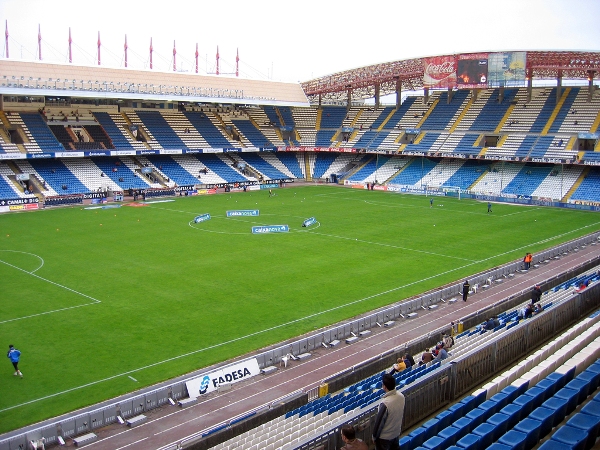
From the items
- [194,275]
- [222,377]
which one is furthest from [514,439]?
[194,275]

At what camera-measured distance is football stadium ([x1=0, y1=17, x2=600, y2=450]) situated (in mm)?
15172

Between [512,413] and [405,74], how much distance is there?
6671 centimetres

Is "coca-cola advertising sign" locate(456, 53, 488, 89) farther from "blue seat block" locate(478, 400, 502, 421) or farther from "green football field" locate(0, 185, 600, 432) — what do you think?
"blue seat block" locate(478, 400, 502, 421)

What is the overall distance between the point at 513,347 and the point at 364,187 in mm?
57697

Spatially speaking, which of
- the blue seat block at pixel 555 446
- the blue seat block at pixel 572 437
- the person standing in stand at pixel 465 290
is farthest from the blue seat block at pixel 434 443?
the person standing in stand at pixel 465 290

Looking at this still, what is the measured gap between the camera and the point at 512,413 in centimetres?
1055

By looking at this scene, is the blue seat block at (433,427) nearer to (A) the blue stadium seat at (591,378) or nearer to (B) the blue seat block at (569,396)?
(B) the blue seat block at (569,396)

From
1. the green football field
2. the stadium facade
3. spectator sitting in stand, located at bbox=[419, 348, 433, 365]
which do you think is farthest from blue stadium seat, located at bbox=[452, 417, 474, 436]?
the stadium facade

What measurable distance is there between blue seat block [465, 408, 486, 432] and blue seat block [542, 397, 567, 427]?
3.63ft

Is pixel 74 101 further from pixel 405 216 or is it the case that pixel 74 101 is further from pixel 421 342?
pixel 421 342

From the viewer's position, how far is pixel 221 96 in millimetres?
75938

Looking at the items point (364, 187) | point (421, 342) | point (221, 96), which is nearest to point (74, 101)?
point (221, 96)

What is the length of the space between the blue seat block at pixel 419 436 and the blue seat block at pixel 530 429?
1.58 metres

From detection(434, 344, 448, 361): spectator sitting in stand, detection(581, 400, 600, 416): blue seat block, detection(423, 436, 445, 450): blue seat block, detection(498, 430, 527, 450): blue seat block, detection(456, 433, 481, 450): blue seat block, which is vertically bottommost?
detection(434, 344, 448, 361): spectator sitting in stand
